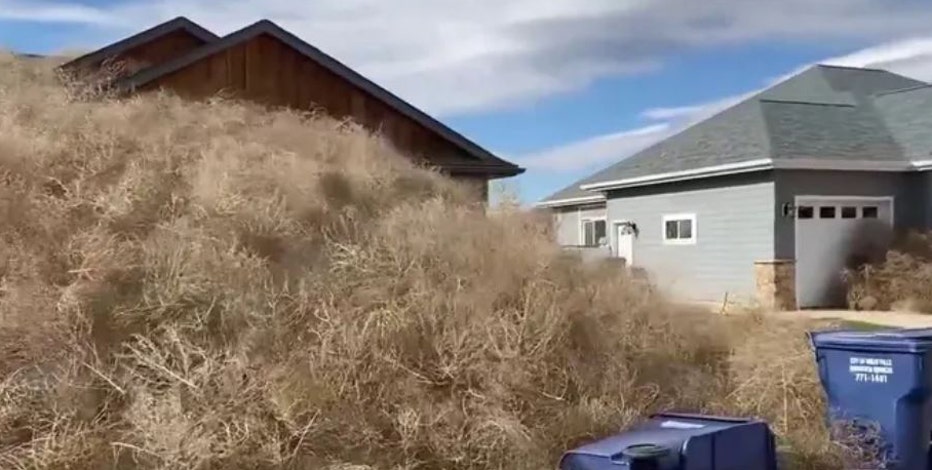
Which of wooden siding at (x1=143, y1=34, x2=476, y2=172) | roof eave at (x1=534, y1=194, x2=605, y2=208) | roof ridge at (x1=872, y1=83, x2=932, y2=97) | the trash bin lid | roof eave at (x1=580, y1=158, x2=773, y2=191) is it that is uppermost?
roof ridge at (x1=872, y1=83, x2=932, y2=97)

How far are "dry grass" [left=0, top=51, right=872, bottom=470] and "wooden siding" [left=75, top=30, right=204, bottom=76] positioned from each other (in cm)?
290

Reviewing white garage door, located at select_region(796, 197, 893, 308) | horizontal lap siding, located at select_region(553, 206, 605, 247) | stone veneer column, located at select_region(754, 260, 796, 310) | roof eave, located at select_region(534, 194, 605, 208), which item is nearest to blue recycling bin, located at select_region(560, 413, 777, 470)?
stone veneer column, located at select_region(754, 260, 796, 310)

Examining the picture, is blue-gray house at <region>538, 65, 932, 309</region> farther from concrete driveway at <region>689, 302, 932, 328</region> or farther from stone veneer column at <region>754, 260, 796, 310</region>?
concrete driveway at <region>689, 302, 932, 328</region>

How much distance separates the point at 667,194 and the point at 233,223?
15.3 metres

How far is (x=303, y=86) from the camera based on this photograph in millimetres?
14508

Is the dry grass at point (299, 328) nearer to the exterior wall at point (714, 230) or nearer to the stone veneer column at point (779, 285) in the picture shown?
the stone veneer column at point (779, 285)

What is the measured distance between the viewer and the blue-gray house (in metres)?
19.5

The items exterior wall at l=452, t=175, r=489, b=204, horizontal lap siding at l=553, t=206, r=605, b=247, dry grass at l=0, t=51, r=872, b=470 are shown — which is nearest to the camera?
dry grass at l=0, t=51, r=872, b=470

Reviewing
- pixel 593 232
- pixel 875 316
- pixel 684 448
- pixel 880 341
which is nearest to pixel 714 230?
pixel 875 316

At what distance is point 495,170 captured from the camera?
1510 cm

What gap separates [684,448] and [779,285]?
579 inches

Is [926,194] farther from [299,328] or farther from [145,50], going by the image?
[299,328]

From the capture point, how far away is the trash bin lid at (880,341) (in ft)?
23.4

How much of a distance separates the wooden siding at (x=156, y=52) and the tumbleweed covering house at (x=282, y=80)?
1cm
